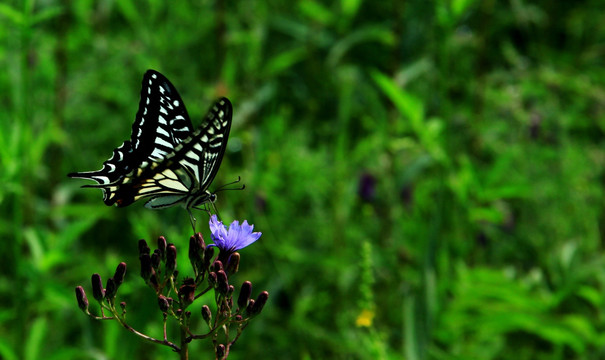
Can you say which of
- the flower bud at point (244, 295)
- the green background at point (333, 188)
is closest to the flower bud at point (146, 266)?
the flower bud at point (244, 295)

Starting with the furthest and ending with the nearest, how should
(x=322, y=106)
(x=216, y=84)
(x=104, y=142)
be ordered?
(x=322, y=106) → (x=104, y=142) → (x=216, y=84)

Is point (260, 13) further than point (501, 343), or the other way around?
point (260, 13)

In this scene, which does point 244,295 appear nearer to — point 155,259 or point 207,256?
point 207,256

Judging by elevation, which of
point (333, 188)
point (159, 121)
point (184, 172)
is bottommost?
point (184, 172)

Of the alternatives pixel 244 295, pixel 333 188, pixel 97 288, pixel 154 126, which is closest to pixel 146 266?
pixel 97 288

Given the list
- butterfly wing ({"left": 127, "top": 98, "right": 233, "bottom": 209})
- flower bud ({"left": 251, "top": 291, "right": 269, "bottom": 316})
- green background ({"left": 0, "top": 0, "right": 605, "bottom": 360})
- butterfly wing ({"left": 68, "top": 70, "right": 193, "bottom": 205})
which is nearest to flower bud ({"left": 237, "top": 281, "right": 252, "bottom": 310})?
flower bud ({"left": 251, "top": 291, "right": 269, "bottom": 316})

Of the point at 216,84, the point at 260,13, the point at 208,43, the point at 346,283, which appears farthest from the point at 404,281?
the point at 208,43

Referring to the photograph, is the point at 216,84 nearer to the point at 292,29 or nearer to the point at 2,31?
the point at 292,29
